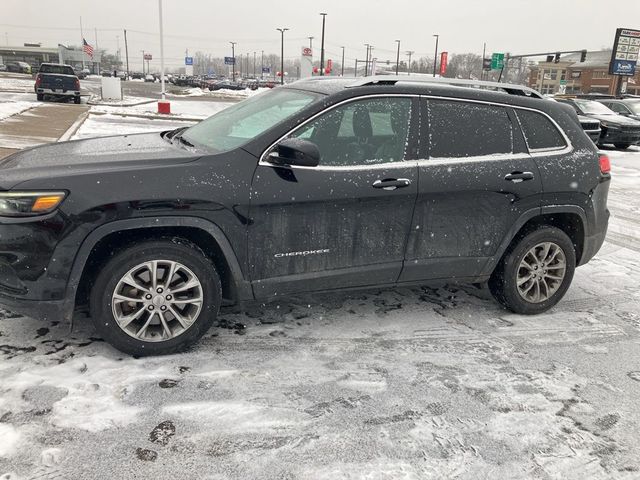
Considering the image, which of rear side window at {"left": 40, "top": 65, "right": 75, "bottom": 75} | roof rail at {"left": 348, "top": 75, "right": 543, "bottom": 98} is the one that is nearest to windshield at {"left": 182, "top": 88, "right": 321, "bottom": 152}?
roof rail at {"left": 348, "top": 75, "right": 543, "bottom": 98}

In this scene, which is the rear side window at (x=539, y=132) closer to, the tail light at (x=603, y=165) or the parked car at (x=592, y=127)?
the tail light at (x=603, y=165)

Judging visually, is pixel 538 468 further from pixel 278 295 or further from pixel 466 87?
pixel 466 87

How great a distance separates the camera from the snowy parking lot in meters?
2.47

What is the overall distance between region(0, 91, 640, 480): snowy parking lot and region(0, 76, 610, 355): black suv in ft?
1.17

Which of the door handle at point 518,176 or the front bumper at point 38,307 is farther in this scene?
the door handle at point 518,176

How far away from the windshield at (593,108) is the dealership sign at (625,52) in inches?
435

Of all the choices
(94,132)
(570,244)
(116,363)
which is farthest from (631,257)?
(94,132)

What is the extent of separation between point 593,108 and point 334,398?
1967 centimetres

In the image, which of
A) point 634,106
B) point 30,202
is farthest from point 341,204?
point 634,106

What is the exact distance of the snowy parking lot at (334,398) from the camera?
8.09 ft

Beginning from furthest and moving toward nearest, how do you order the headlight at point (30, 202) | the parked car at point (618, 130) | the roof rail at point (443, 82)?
the parked car at point (618, 130) → the roof rail at point (443, 82) → the headlight at point (30, 202)

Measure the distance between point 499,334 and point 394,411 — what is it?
1.45 metres

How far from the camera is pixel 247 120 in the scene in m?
3.93

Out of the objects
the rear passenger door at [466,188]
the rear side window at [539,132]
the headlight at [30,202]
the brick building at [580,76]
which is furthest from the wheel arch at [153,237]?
the brick building at [580,76]
